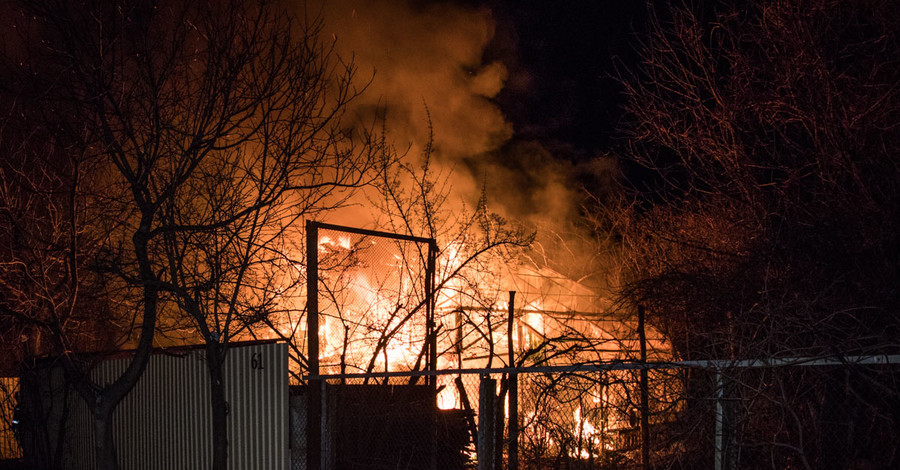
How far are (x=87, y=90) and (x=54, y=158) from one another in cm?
457

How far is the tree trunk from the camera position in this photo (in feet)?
26.6

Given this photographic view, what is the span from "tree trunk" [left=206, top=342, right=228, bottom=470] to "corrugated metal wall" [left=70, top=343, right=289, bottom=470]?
111mm

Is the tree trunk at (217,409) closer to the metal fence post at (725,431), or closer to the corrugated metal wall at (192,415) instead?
the corrugated metal wall at (192,415)

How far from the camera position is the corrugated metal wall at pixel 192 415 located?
305 inches

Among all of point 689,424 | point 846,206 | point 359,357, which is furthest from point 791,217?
point 359,357

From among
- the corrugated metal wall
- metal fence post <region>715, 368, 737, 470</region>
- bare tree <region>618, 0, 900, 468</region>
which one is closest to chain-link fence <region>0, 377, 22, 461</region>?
the corrugated metal wall

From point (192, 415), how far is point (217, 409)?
Result: 1.13 m

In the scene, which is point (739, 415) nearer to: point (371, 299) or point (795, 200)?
point (795, 200)

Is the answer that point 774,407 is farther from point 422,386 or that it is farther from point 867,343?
point 422,386

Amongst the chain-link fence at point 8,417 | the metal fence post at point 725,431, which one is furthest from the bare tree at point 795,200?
the chain-link fence at point 8,417

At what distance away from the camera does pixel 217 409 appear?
322 inches

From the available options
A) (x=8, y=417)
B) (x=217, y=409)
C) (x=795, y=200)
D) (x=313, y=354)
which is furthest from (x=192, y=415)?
(x=8, y=417)

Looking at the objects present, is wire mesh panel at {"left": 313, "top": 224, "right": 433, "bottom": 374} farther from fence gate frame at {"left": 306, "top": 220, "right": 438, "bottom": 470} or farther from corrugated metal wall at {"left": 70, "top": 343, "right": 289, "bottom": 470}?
corrugated metal wall at {"left": 70, "top": 343, "right": 289, "bottom": 470}

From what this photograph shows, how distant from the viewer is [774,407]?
17.8 feet
